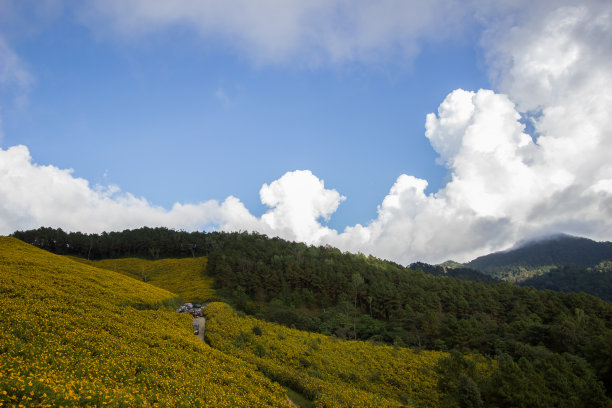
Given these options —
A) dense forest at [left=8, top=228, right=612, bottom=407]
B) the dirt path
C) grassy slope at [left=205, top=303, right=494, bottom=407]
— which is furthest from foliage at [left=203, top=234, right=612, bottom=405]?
the dirt path

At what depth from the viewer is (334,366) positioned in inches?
1100

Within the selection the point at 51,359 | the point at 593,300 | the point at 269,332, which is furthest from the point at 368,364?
the point at 593,300

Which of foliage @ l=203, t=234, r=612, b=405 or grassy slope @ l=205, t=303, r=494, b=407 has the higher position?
foliage @ l=203, t=234, r=612, b=405

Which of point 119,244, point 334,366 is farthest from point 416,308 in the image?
point 119,244

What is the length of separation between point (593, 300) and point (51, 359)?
80.0 m

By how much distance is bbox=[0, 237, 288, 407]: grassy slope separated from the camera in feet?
32.0

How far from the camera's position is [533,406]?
19.6 m

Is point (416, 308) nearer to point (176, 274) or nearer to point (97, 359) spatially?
point (176, 274)

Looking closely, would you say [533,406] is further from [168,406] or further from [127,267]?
[127,267]

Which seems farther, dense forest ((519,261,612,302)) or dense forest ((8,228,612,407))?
dense forest ((519,261,612,302))

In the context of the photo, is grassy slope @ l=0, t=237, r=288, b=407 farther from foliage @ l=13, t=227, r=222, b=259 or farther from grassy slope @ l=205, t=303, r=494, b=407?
foliage @ l=13, t=227, r=222, b=259

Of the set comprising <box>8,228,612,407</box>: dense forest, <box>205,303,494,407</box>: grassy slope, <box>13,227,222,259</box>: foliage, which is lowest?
<box>205,303,494,407</box>: grassy slope

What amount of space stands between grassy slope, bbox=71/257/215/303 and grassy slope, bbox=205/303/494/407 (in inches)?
1187

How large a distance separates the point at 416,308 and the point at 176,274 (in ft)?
200
